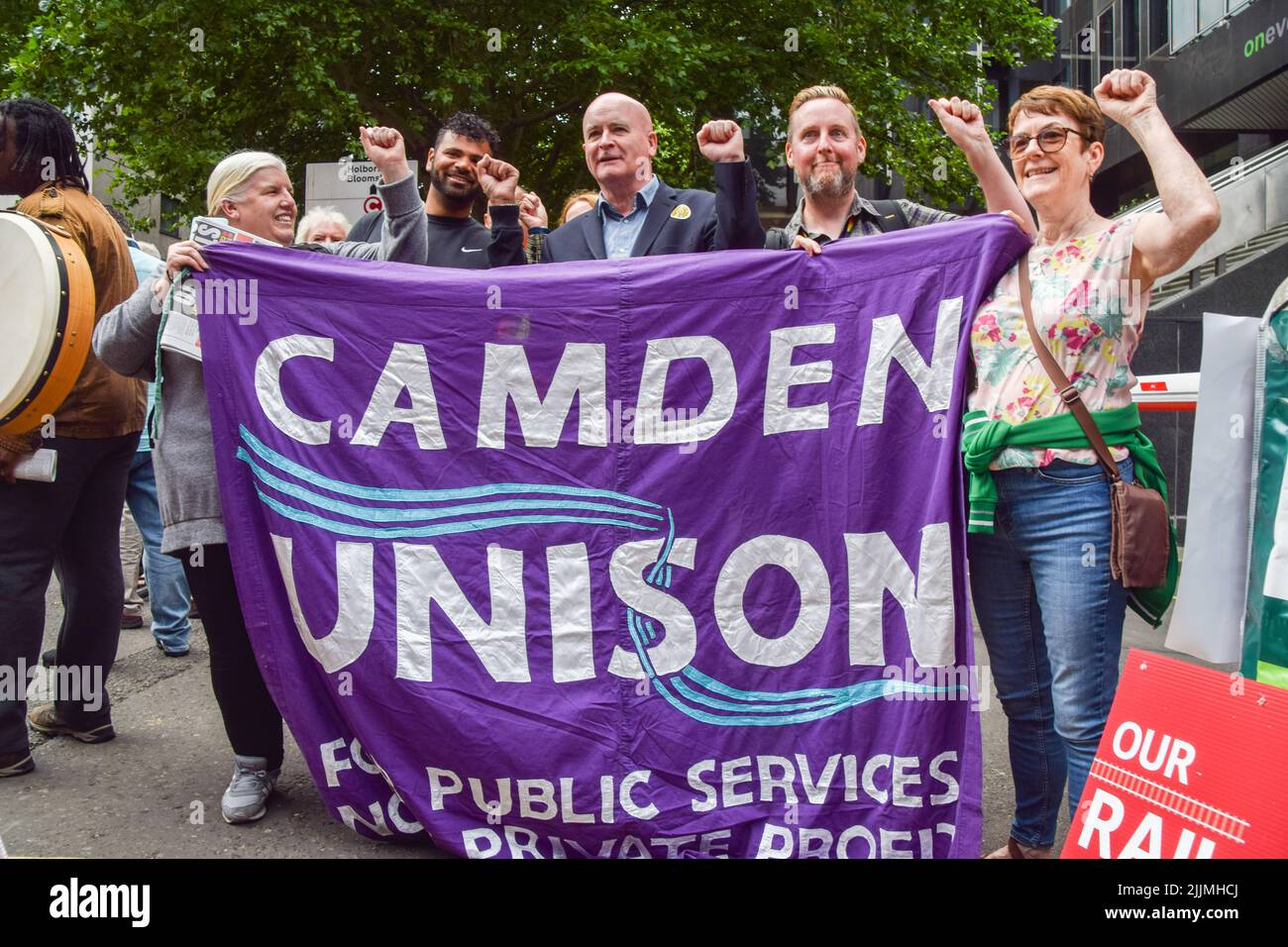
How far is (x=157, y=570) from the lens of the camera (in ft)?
17.4

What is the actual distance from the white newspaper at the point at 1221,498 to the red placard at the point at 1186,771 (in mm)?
540

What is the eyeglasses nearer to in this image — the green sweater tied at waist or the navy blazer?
the green sweater tied at waist

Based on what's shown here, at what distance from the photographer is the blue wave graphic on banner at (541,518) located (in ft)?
9.88

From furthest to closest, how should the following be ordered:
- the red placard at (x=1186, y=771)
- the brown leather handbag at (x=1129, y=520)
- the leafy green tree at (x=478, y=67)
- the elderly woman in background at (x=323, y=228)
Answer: the leafy green tree at (x=478, y=67) < the elderly woman in background at (x=323, y=228) < the brown leather handbag at (x=1129, y=520) < the red placard at (x=1186, y=771)

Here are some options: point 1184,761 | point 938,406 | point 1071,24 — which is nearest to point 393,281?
point 938,406

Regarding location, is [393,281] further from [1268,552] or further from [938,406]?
[1268,552]

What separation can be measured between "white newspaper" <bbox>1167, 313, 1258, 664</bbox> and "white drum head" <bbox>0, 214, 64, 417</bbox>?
3401mm

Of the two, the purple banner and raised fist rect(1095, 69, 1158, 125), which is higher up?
raised fist rect(1095, 69, 1158, 125)

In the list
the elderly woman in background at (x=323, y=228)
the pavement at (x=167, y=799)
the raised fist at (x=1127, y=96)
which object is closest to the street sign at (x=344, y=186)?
the elderly woman in background at (x=323, y=228)

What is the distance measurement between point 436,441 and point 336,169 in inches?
316

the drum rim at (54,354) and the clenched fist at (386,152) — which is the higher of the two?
the clenched fist at (386,152)

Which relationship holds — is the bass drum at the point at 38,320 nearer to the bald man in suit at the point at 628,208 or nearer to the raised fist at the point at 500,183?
the raised fist at the point at 500,183

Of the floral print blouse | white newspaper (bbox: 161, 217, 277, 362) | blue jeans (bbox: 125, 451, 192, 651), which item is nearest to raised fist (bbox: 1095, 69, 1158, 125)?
the floral print blouse

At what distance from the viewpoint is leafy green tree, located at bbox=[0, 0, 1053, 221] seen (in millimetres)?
11914
